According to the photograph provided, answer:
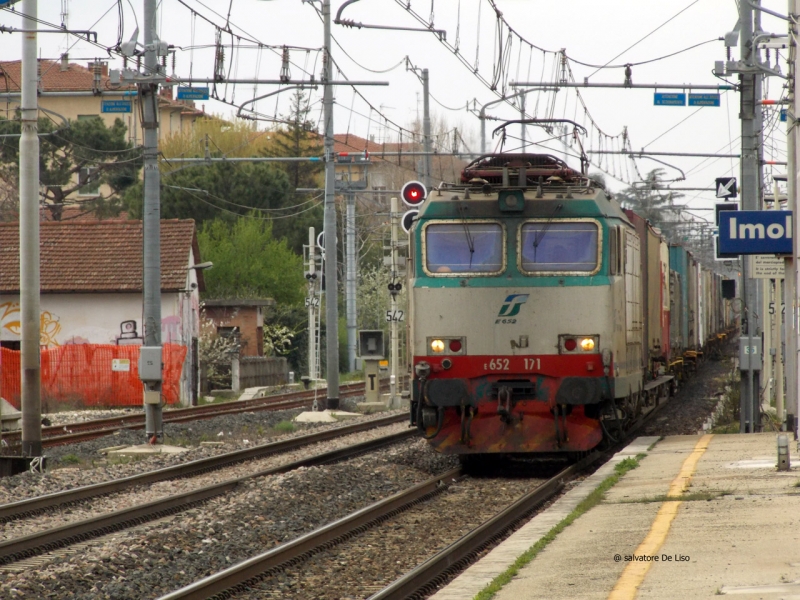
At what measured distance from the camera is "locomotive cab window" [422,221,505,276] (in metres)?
13.8

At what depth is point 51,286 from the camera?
35500 millimetres

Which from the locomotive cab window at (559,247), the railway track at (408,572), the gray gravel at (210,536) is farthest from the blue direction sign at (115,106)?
the railway track at (408,572)

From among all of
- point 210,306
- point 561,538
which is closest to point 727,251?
point 561,538

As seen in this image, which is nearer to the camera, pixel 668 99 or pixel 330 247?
pixel 668 99

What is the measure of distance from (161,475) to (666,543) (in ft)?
27.3

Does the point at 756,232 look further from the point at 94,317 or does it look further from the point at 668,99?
the point at 94,317

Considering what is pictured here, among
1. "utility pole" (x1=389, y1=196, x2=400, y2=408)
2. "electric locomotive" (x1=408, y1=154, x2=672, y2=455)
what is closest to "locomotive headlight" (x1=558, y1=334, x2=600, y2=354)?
"electric locomotive" (x1=408, y1=154, x2=672, y2=455)

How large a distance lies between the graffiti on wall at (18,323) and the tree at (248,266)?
501 inches

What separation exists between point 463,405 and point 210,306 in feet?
107

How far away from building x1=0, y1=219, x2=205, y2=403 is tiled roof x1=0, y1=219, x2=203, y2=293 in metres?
0.03

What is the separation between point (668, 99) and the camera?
22266 mm

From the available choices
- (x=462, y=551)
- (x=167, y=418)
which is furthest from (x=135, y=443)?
(x=462, y=551)

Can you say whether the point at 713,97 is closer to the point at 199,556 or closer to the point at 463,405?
the point at 463,405

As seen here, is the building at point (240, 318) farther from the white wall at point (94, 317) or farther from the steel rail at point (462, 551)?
the steel rail at point (462, 551)
